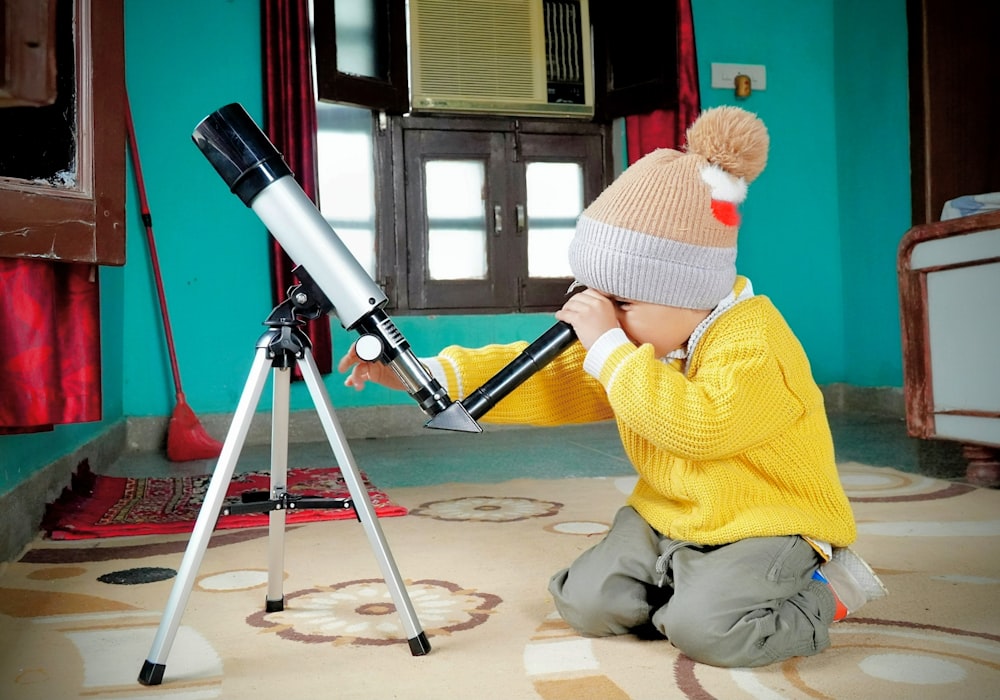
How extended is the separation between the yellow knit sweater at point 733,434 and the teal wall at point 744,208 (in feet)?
8.50

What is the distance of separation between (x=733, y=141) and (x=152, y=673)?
1002 mm

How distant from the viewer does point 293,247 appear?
3.67ft

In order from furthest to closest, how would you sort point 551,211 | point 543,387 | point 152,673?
point 551,211, point 543,387, point 152,673

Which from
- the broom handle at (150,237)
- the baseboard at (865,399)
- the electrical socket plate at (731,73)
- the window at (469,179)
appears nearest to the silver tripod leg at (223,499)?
the broom handle at (150,237)

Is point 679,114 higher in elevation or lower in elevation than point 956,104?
higher

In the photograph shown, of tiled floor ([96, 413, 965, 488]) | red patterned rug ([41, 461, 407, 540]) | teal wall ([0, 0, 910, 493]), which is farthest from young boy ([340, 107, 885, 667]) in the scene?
teal wall ([0, 0, 910, 493])

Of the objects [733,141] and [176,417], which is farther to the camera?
[176,417]

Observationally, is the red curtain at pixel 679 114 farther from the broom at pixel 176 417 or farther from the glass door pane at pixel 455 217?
the broom at pixel 176 417

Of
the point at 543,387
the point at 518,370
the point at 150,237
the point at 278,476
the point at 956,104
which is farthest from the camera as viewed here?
the point at 150,237

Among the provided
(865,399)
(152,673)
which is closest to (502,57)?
(865,399)

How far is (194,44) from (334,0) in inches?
27.4

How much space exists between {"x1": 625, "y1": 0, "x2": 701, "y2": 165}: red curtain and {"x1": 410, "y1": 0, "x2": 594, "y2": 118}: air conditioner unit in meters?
0.28

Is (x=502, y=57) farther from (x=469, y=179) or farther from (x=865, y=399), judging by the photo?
(x=865, y=399)

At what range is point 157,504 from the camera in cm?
238
